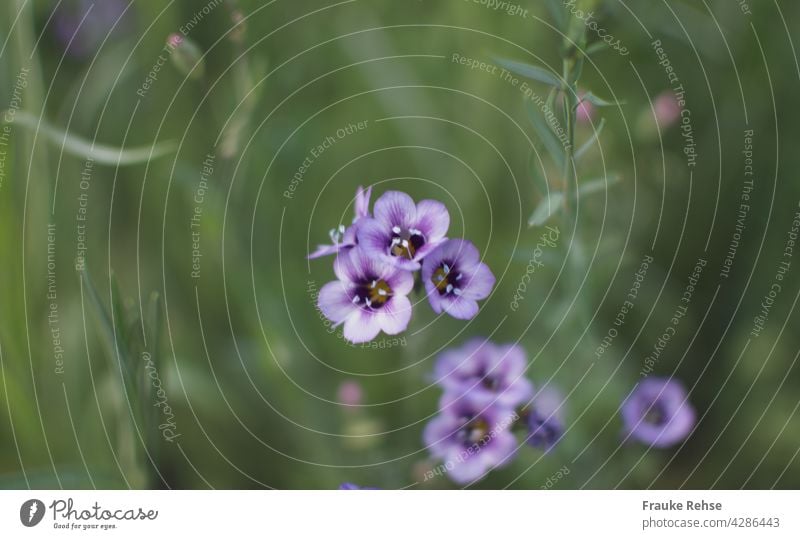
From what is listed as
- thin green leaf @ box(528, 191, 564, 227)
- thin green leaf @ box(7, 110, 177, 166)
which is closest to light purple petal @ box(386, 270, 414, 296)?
thin green leaf @ box(528, 191, 564, 227)

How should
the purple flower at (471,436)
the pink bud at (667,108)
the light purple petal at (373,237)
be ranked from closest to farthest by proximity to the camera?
the light purple petal at (373,237), the purple flower at (471,436), the pink bud at (667,108)

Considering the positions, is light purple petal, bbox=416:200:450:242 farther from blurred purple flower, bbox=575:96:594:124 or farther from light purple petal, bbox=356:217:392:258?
blurred purple flower, bbox=575:96:594:124

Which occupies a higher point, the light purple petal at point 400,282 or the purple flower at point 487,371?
the light purple petal at point 400,282

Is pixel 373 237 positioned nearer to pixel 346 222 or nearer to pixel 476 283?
pixel 476 283

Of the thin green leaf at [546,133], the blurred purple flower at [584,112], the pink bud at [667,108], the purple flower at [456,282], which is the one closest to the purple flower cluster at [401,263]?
the purple flower at [456,282]

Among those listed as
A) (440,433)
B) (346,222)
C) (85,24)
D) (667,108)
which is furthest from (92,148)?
(667,108)

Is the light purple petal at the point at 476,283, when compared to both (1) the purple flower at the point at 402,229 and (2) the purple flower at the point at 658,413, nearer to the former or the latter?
(1) the purple flower at the point at 402,229
